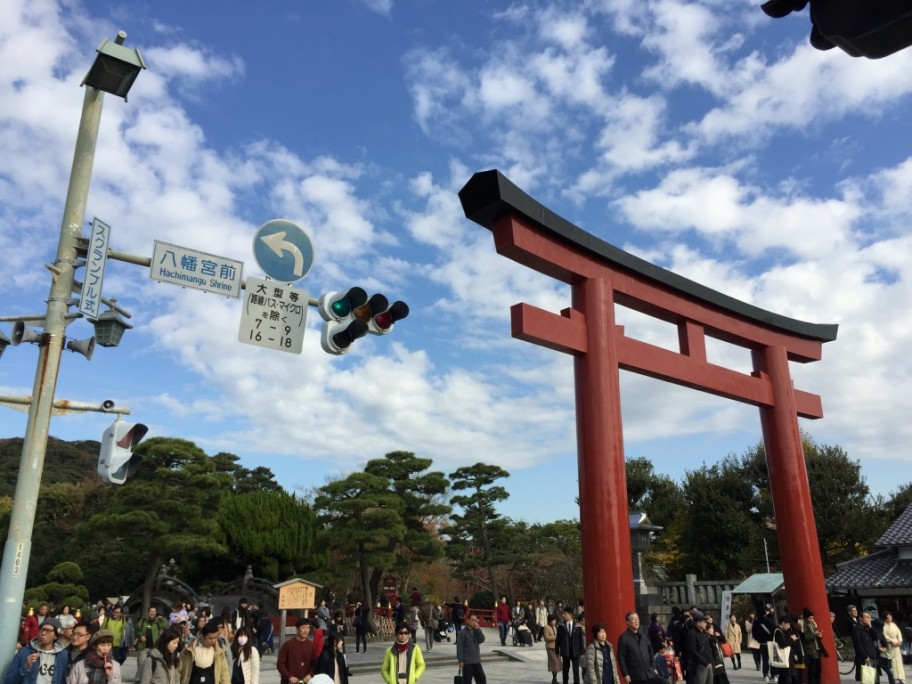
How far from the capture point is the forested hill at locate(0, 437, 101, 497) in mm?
47812

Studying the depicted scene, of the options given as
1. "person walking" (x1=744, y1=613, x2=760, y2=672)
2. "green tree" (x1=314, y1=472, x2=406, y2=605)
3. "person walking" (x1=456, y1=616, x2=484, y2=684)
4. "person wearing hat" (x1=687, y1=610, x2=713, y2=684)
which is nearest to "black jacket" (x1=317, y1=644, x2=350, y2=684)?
"person walking" (x1=456, y1=616, x2=484, y2=684)

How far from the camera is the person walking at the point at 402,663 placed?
8.34 metres

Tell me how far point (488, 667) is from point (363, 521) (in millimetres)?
11018

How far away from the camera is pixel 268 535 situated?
98.2 feet

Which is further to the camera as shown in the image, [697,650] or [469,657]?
[469,657]

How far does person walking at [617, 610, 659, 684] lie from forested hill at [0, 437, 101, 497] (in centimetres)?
4710

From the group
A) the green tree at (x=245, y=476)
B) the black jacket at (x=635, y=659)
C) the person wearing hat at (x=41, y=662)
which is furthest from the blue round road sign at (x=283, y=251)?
the green tree at (x=245, y=476)

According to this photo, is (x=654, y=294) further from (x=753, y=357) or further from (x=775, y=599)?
(x=775, y=599)

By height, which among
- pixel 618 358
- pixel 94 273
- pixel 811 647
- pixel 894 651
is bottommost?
pixel 894 651

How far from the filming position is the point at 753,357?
14.6 metres

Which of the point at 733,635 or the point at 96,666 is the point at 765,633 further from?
the point at 96,666

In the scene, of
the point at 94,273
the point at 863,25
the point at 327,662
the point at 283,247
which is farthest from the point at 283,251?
the point at 863,25

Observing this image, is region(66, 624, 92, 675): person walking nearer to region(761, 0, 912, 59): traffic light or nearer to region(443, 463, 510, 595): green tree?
region(761, 0, 912, 59): traffic light

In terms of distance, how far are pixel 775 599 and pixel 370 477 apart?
593 inches
